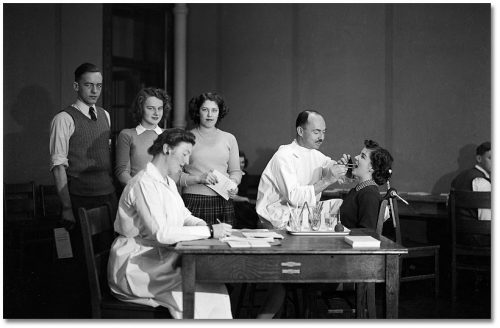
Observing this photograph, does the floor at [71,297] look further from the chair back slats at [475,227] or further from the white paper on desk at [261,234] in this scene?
the white paper on desk at [261,234]

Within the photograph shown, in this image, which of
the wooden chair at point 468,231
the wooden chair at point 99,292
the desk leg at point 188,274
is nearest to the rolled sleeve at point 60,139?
the wooden chair at point 99,292

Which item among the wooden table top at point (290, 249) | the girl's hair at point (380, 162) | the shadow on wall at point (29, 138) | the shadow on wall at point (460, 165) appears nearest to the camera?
the wooden table top at point (290, 249)

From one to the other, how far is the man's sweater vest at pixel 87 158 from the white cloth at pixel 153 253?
1.09 m

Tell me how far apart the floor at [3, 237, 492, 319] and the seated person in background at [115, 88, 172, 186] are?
0.92 m

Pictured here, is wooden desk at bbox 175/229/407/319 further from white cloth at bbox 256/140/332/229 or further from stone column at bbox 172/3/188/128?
stone column at bbox 172/3/188/128

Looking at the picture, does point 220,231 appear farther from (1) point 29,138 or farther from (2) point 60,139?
(1) point 29,138

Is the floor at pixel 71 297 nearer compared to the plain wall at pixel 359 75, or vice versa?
the floor at pixel 71 297

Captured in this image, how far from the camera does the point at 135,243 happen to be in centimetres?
294

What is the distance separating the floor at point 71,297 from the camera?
12.6 feet

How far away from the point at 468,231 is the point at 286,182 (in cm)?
151

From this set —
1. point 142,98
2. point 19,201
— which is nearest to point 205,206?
point 142,98

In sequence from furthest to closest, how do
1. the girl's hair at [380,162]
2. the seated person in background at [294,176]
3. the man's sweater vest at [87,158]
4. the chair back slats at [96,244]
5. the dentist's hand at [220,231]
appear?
the man's sweater vest at [87,158], the seated person in background at [294,176], the girl's hair at [380,162], the dentist's hand at [220,231], the chair back slats at [96,244]

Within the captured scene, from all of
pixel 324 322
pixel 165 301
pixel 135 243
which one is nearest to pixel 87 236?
pixel 135 243

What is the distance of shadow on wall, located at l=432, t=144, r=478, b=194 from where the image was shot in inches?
215
